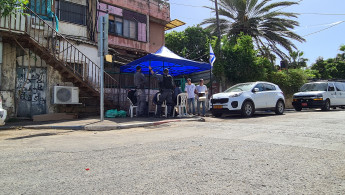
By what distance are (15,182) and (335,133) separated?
6.56 meters

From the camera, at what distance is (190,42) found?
1100 inches

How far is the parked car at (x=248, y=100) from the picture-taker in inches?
408

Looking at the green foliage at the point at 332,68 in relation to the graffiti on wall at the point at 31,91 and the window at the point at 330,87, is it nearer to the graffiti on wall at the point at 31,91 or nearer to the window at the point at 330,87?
the window at the point at 330,87

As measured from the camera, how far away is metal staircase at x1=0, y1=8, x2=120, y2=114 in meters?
9.15

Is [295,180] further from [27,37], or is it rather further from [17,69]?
[17,69]

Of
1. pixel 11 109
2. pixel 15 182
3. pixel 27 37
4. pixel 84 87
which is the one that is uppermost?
pixel 27 37

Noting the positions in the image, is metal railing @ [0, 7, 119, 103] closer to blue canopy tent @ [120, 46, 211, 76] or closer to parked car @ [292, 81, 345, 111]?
blue canopy tent @ [120, 46, 211, 76]

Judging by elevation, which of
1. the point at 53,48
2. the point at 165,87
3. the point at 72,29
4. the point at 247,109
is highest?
the point at 72,29

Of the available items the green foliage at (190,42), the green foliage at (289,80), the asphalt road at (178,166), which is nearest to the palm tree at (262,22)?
the green foliage at (289,80)

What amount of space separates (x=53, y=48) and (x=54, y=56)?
1.04 m

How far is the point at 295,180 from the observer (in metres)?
2.94

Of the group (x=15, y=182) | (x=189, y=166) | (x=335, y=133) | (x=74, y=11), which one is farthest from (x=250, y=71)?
(x=15, y=182)

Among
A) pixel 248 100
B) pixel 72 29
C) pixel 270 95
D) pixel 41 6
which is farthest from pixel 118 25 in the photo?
pixel 270 95

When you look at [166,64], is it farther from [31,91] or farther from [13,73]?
[13,73]
